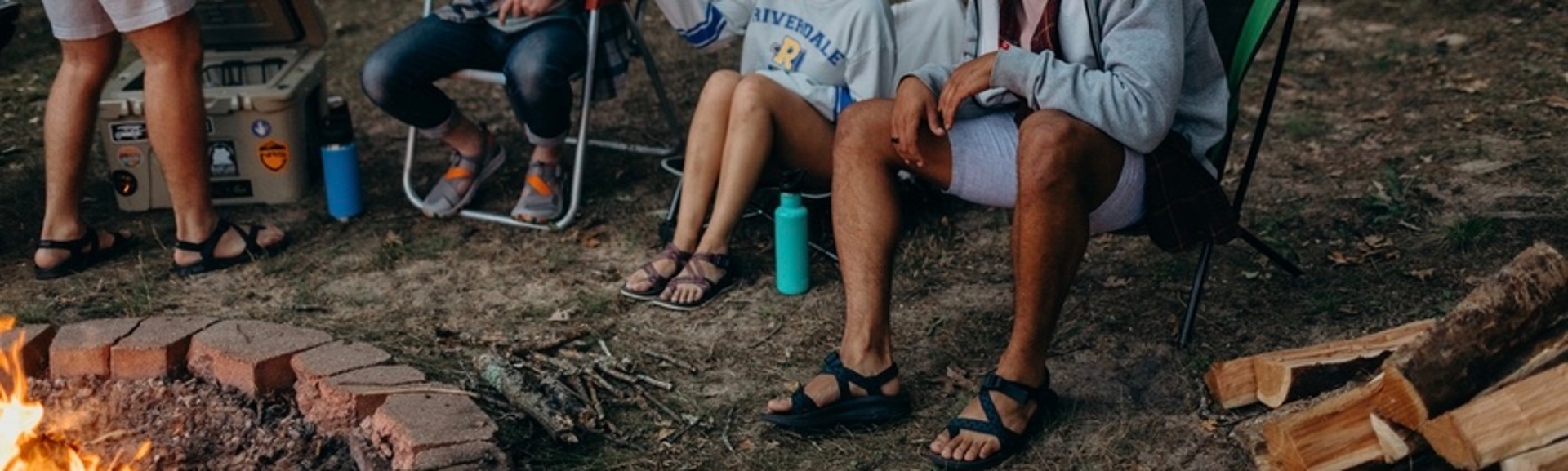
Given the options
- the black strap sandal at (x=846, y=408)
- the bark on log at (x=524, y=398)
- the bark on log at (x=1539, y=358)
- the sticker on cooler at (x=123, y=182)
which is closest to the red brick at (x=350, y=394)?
the bark on log at (x=524, y=398)

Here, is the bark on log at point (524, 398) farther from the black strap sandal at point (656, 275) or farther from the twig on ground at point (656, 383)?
the black strap sandal at point (656, 275)

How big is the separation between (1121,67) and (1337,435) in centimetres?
85

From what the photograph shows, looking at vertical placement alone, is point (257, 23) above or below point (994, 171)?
below

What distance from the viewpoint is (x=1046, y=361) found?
3791 mm

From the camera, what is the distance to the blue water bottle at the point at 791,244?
420 centimetres

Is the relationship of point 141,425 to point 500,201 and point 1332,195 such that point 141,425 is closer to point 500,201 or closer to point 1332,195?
point 500,201

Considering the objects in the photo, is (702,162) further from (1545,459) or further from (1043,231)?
(1545,459)

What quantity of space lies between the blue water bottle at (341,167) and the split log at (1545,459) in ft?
11.6

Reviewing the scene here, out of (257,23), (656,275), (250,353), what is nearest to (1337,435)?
(656,275)

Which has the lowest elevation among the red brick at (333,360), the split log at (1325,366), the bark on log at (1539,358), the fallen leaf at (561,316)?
the fallen leaf at (561,316)

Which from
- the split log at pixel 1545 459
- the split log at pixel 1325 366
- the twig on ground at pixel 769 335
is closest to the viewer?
the split log at pixel 1545 459

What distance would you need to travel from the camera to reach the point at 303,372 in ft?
11.4

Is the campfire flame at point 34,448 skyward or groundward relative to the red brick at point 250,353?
skyward

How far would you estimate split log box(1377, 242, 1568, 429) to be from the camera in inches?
109
